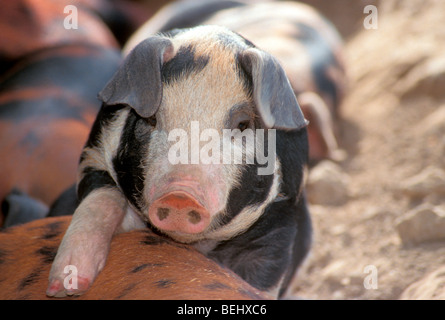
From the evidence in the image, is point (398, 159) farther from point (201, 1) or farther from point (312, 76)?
point (201, 1)

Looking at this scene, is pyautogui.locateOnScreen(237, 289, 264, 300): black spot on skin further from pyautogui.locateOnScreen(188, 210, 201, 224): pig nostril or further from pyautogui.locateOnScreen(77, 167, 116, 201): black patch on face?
pyautogui.locateOnScreen(77, 167, 116, 201): black patch on face

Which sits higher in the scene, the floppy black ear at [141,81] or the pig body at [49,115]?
the floppy black ear at [141,81]

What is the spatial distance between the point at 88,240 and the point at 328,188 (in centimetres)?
178

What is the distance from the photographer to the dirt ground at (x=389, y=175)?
2.47 metres

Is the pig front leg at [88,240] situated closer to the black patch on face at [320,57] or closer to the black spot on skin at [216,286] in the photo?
the black spot on skin at [216,286]

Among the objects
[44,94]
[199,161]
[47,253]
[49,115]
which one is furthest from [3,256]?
[44,94]

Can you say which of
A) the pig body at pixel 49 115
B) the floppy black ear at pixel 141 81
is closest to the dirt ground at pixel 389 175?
the floppy black ear at pixel 141 81

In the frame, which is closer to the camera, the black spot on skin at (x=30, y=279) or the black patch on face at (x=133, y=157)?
the black spot on skin at (x=30, y=279)

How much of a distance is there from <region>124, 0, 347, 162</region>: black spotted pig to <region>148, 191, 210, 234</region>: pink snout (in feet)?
6.57

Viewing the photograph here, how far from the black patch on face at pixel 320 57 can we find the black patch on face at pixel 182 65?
8.06 ft

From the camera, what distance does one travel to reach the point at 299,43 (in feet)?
15.0

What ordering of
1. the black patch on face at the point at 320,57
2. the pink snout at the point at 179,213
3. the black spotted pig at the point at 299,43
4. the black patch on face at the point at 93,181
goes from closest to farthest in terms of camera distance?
the pink snout at the point at 179,213 → the black patch on face at the point at 93,181 → the black spotted pig at the point at 299,43 → the black patch on face at the point at 320,57
